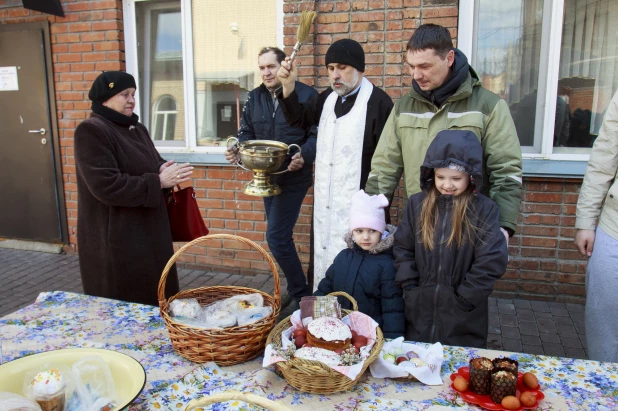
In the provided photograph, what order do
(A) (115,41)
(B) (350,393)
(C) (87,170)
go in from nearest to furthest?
(B) (350,393) < (C) (87,170) < (A) (115,41)

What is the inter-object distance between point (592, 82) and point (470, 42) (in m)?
1.00

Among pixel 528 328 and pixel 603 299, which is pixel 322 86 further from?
pixel 603 299

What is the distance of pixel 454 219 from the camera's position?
2.01m

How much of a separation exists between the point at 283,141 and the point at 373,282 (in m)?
1.62

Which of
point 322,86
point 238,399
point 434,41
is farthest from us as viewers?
point 322,86

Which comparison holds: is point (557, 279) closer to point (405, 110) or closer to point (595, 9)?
point (595, 9)

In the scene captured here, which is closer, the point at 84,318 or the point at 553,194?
the point at 84,318

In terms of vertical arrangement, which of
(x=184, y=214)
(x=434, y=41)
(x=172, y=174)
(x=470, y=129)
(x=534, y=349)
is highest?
(x=434, y=41)

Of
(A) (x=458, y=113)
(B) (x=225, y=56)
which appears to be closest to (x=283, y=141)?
(A) (x=458, y=113)

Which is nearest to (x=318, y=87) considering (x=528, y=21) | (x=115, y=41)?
(x=528, y=21)

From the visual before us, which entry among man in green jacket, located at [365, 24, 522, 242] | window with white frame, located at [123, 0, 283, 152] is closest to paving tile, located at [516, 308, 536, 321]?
man in green jacket, located at [365, 24, 522, 242]

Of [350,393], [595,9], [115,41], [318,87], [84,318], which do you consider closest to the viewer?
[350,393]

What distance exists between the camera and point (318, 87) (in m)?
4.22

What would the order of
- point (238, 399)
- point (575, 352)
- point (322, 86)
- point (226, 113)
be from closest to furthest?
point (238, 399), point (575, 352), point (322, 86), point (226, 113)
